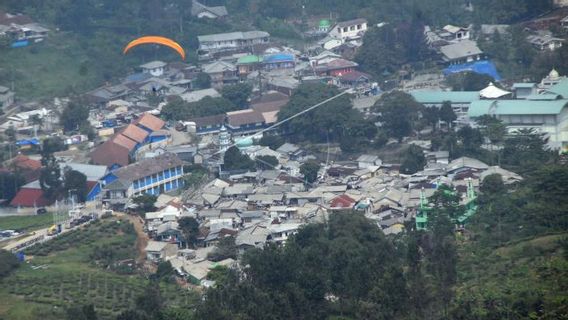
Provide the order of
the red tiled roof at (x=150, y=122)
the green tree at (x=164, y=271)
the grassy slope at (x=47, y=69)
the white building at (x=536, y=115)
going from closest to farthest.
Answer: the green tree at (x=164, y=271)
the white building at (x=536, y=115)
the red tiled roof at (x=150, y=122)
the grassy slope at (x=47, y=69)

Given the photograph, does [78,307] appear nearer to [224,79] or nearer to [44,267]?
[44,267]

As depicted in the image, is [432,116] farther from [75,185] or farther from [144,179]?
[75,185]

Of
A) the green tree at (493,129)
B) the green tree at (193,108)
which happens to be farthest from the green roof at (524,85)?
the green tree at (193,108)

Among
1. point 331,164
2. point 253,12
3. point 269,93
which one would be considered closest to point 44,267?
point 331,164

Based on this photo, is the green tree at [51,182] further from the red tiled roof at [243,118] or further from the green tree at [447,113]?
the green tree at [447,113]

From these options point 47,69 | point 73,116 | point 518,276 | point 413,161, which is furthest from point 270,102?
point 518,276

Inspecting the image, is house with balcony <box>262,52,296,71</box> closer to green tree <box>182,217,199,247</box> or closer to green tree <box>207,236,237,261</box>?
green tree <box>182,217,199,247</box>
